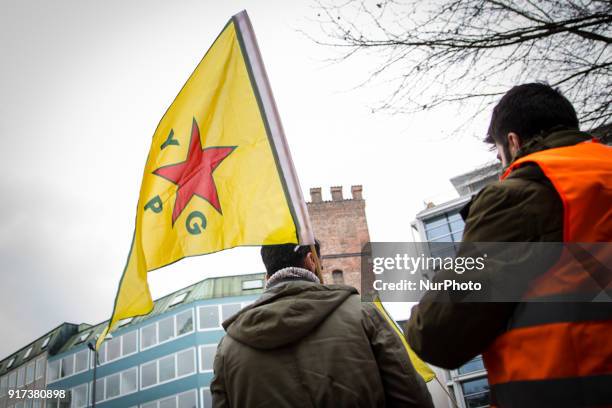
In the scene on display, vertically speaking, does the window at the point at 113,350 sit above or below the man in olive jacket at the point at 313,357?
above

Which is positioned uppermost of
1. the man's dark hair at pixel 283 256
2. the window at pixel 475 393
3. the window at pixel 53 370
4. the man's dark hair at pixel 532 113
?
the window at pixel 53 370

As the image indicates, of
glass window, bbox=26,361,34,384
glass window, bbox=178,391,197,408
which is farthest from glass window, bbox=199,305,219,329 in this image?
glass window, bbox=26,361,34,384

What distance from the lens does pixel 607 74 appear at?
14.8 feet

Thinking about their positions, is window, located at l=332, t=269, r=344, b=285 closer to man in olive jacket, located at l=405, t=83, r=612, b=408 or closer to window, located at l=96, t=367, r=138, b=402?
window, located at l=96, t=367, r=138, b=402

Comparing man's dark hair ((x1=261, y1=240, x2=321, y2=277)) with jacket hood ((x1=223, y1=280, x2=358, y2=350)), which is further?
Result: man's dark hair ((x1=261, y1=240, x2=321, y2=277))

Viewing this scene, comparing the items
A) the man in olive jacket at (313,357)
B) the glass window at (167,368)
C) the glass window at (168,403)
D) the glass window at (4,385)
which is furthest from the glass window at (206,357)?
the glass window at (4,385)

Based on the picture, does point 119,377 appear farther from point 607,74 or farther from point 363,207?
point 607,74

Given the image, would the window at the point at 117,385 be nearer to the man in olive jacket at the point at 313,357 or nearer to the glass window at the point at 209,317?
the glass window at the point at 209,317

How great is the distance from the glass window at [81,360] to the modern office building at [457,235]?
28.0 metres

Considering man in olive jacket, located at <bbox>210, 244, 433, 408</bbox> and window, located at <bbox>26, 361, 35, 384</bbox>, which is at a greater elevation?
window, located at <bbox>26, 361, 35, 384</bbox>

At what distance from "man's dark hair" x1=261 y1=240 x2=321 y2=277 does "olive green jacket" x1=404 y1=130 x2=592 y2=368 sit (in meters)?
1.32

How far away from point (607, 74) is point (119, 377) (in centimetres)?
3574

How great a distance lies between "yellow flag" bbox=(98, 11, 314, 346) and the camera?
127 inches

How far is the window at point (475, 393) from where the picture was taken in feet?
65.9
